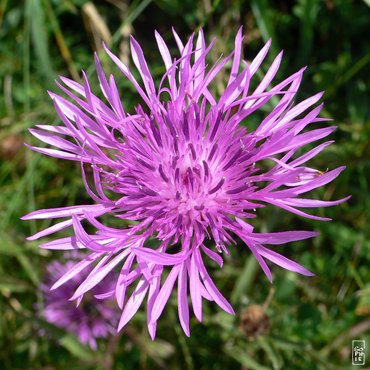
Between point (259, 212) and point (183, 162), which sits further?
point (259, 212)

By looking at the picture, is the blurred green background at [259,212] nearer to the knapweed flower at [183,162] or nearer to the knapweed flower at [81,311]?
the knapweed flower at [81,311]

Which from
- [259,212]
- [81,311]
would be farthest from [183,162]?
[81,311]

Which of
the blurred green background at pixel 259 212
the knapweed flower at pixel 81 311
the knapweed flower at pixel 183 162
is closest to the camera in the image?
the knapweed flower at pixel 183 162

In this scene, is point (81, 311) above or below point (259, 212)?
below

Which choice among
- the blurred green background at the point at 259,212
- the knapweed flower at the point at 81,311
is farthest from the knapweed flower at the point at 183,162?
the knapweed flower at the point at 81,311

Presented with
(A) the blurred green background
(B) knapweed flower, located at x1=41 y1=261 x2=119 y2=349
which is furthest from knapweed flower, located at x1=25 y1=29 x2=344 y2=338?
(B) knapweed flower, located at x1=41 y1=261 x2=119 y2=349

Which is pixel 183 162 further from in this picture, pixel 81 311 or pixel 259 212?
pixel 81 311

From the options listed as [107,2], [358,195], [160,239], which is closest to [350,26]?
[358,195]
